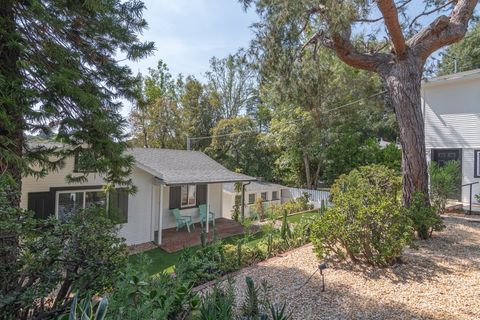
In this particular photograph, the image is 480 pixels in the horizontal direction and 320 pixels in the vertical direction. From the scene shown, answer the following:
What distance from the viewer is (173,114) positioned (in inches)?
1092

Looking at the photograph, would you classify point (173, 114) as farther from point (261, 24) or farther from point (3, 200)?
point (3, 200)

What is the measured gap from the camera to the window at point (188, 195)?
1379cm

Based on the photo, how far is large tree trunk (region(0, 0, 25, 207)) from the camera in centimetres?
405

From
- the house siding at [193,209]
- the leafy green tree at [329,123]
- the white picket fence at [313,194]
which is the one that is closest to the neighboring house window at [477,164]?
the white picket fence at [313,194]


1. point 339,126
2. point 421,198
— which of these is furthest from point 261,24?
point 339,126

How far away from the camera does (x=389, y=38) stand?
796 centimetres

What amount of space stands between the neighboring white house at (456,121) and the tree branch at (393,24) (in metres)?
6.21

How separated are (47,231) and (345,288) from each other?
13.1 ft

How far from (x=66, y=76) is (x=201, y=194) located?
1067 centimetres

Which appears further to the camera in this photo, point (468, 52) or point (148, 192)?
point (468, 52)

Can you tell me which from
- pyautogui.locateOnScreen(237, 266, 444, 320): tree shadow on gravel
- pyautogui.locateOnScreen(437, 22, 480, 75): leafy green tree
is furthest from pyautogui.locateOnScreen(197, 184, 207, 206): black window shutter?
pyautogui.locateOnScreen(437, 22, 480, 75): leafy green tree

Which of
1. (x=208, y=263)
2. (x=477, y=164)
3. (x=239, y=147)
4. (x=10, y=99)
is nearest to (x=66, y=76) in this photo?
(x=10, y=99)

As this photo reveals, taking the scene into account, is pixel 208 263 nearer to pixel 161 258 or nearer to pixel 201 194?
pixel 161 258

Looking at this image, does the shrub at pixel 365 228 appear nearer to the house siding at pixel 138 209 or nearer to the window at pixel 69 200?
the house siding at pixel 138 209
